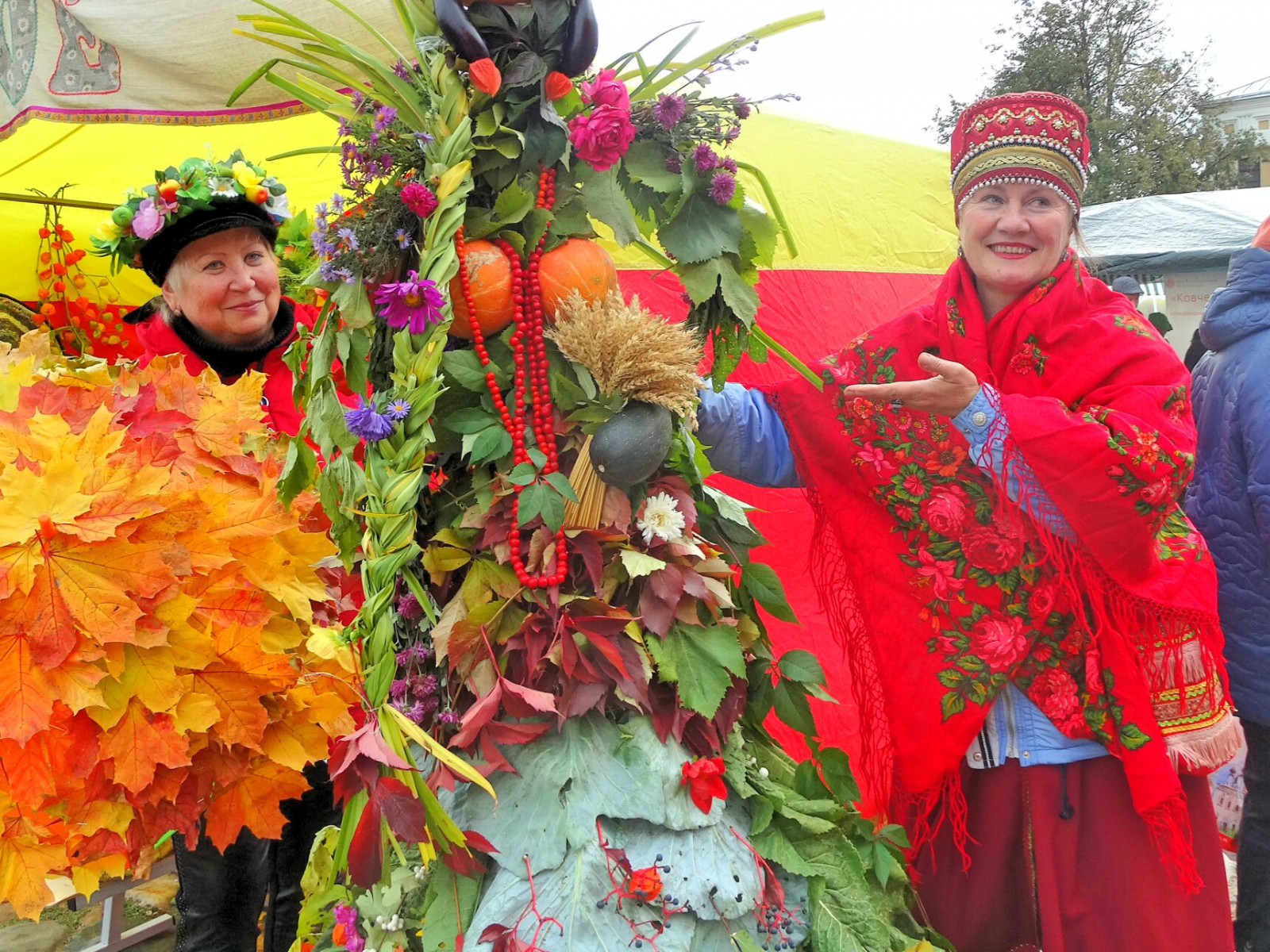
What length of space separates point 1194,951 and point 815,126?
284cm

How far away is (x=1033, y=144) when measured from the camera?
1.50 m

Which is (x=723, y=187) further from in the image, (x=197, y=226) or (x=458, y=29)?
(x=197, y=226)

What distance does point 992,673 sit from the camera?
57.0 inches

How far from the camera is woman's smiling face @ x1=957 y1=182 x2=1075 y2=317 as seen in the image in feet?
4.93

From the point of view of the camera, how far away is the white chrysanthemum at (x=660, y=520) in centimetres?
121

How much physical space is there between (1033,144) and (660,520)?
0.92m

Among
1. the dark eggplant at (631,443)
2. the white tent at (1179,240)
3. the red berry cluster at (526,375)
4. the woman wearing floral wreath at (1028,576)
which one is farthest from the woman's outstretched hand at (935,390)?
Answer: the white tent at (1179,240)

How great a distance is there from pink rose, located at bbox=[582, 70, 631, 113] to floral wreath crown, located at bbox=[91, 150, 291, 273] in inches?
44.8

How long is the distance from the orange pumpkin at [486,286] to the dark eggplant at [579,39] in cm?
29

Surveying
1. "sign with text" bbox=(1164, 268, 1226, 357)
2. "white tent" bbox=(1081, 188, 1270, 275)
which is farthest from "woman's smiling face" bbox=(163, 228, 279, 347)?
"sign with text" bbox=(1164, 268, 1226, 357)

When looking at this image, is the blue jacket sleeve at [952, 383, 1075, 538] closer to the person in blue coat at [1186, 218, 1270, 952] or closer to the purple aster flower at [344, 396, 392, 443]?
the purple aster flower at [344, 396, 392, 443]

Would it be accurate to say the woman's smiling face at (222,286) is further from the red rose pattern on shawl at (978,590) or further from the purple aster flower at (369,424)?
the red rose pattern on shawl at (978,590)

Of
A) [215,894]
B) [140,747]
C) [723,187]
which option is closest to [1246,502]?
[723,187]

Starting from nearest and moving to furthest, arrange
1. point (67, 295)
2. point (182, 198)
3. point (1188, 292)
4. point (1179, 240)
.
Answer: point (182, 198)
point (67, 295)
point (1179, 240)
point (1188, 292)
